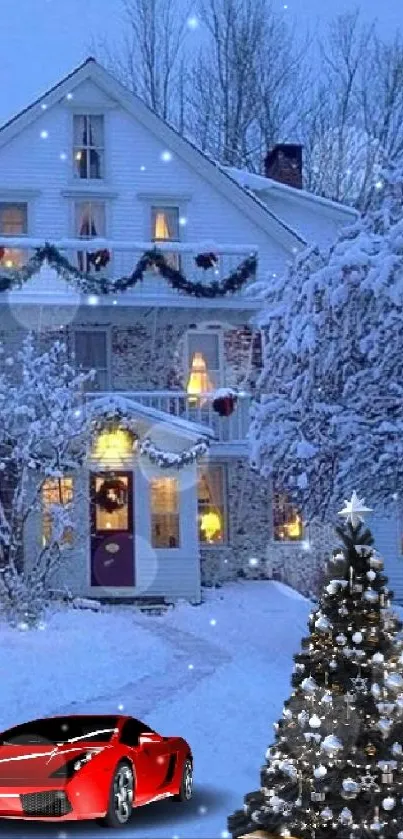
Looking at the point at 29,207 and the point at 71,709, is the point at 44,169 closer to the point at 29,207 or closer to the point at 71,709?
the point at 29,207

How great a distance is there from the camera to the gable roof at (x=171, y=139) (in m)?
27.0

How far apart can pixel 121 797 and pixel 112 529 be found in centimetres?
1543

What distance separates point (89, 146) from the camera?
27422mm

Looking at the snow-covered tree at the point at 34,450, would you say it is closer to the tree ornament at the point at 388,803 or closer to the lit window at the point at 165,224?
the lit window at the point at 165,224

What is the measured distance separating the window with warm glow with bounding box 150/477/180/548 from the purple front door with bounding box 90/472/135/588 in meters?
0.53

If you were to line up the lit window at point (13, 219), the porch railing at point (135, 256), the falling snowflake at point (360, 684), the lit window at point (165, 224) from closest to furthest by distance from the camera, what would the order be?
1. the falling snowflake at point (360, 684)
2. the porch railing at point (135, 256)
3. the lit window at point (13, 219)
4. the lit window at point (165, 224)

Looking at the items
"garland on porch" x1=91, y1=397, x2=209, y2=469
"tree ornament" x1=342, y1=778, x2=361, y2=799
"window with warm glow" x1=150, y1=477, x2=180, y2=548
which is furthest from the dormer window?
"tree ornament" x1=342, y1=778, x2=361, y2=799

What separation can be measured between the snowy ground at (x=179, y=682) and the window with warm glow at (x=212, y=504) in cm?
385

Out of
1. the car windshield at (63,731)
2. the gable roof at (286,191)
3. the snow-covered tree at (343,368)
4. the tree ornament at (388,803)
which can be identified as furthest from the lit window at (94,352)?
the tree ornament at (388,803)

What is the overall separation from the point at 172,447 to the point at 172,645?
6.22 metres

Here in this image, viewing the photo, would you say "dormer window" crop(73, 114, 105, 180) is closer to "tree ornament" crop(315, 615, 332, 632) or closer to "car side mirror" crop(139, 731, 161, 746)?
"car side mirror" crop(139, 731, 161, 746)

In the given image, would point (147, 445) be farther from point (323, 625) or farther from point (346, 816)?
point (346, 816)

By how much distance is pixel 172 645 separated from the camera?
18703 mm

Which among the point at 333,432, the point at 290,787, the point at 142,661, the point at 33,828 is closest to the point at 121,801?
the point at 33,828
